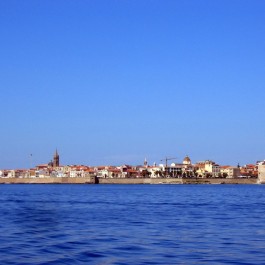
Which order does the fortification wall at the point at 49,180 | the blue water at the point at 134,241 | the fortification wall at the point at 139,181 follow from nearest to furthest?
the blue water at the point at 134,241 < the fortification wall at the point at 139,181 < the fortification wall at the point at 49,180

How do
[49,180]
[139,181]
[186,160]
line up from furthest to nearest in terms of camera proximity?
[186,160] → [49,180] → [139,181]

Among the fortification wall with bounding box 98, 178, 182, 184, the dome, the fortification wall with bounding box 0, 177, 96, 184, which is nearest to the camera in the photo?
the fortification wall with bounding box 98, 178, 182, 184

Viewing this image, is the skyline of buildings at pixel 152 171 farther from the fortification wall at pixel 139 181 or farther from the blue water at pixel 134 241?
the blue water at pixel 134 241

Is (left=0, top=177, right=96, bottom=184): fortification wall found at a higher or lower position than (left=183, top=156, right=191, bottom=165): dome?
lower

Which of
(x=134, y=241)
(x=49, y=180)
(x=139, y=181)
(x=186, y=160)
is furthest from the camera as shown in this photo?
(x=186, y=160)

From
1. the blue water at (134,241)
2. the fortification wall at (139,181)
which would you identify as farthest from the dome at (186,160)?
the blue water at (134,241)

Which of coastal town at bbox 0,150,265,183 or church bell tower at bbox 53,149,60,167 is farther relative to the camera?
church bell tower at bbox 53,149,60,167

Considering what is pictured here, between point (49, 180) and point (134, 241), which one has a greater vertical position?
point (49, 180)

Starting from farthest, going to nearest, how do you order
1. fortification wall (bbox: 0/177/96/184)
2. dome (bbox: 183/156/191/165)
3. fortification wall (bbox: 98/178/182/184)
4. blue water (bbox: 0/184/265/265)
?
1. dome (bbox: 183/156/191/165)
2. fortification wall (bbox: 0/177/96/184)
3. fortification wall (bbox: 98/178/182/184)
4. blue water (bbox: 0/184/265/265)

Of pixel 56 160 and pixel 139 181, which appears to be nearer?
pixel 139 181

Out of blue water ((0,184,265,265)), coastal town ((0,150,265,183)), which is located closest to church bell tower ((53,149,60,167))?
coastal town ((0,150,265,183))

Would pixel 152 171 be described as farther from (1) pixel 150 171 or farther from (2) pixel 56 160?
(2) pixel 56 160

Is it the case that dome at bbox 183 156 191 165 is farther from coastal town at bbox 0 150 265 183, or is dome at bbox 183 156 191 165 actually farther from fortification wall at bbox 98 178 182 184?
fortification wall at bbox 98 178 182 184

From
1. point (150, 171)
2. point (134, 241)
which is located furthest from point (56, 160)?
point (134, 241)
